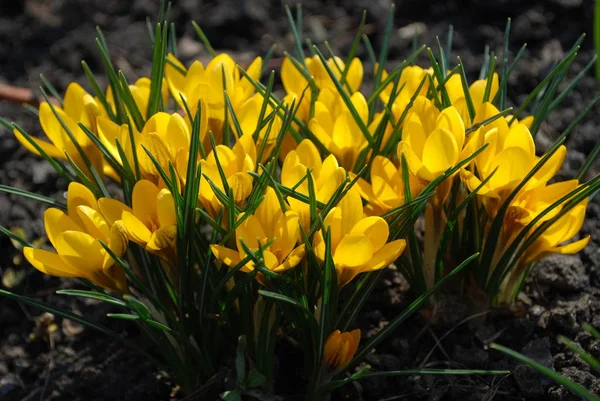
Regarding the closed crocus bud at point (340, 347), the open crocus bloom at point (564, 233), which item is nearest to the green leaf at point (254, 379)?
the closed crocus bud at point (340, 347)

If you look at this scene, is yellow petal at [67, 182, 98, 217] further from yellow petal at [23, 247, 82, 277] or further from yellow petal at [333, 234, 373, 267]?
yellow petal at [333, 234, 373, 267]

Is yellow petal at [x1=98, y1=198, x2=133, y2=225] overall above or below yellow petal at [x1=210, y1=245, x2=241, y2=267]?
above

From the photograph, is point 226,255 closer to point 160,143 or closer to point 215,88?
point 160,143

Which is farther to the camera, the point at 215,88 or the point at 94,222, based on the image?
the point at 215,88

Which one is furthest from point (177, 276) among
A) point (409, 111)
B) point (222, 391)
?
point (409, 111)

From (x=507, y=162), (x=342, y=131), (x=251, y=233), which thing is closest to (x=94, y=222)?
(x=251, y=233)

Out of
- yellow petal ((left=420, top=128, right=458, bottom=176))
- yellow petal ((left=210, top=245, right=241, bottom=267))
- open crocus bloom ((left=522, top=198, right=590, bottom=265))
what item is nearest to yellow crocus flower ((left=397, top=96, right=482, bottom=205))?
yellow petal ((left=420, top=128, right=458, bottom=176))

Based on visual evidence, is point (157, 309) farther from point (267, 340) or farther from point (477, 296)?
point (477, 296)
